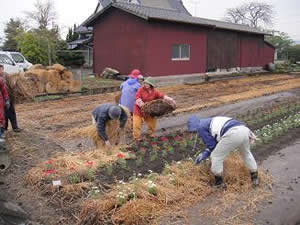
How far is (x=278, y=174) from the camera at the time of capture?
5180mm

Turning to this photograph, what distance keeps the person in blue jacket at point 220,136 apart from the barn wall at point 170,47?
11824 millimetres

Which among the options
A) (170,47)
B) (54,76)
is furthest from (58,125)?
(170,47)

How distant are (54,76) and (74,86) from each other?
945mm

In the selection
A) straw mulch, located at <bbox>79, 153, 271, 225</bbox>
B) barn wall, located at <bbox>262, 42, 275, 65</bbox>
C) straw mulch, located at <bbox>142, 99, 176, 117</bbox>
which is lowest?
straw mulch, located at <bbox>79, 153, 271, 225</bbox>

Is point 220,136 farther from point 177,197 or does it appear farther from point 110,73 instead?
point 110,73

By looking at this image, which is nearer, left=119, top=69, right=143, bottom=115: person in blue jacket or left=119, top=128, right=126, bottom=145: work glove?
left=119, top=128, right=126, bottom=145: work glove

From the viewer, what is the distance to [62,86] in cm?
1284

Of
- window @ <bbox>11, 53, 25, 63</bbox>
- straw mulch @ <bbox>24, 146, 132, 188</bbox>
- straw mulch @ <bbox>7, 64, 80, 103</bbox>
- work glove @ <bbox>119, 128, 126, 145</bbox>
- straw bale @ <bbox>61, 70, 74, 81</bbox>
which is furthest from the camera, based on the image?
window @ <bbox>11, 53, 25, 63</bbox>

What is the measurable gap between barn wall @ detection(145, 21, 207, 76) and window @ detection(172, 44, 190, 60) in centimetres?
18

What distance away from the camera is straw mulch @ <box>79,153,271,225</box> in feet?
12.2

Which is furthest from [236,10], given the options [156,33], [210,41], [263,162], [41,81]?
[263,162]

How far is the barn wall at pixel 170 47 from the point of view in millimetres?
16000

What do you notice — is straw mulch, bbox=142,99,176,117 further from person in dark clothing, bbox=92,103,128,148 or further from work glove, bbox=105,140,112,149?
work glove, bbox=105,140,112,149

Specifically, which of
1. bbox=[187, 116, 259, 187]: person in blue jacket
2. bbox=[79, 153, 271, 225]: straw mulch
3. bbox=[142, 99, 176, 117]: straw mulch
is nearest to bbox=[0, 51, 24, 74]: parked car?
bbox=[142, 99, 176, 117]: straw mulch
